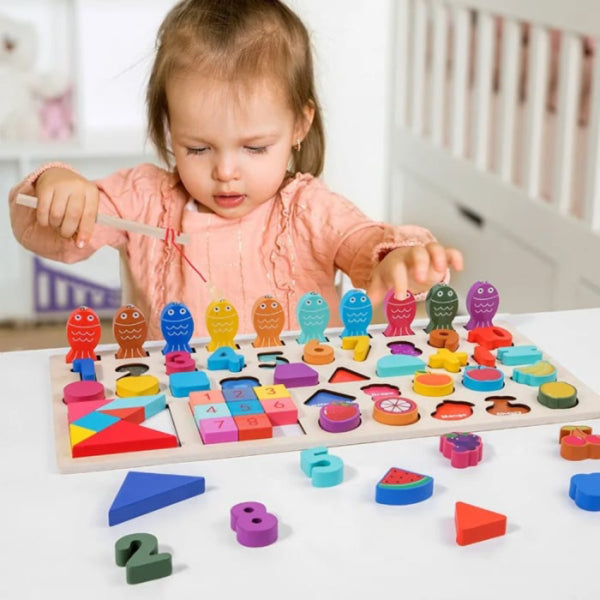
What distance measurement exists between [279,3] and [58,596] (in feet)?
2.69

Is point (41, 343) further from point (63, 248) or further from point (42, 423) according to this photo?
point (42, 423)

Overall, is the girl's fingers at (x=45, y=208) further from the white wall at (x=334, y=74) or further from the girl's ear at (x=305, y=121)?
the white wall at (x=334, y=74)

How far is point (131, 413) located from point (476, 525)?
0.24 meters

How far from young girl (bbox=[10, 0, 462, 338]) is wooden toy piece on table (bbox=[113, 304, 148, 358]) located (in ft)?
0.65

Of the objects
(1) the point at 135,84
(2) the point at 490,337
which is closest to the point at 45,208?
(2) the point at 490,337

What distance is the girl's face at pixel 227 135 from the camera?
104 centimetres

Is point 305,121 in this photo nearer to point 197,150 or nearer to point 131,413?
point 197,150

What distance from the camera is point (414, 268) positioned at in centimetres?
84

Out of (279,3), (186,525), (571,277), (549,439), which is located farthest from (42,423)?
(571,277)

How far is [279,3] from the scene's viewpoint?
1.12 m

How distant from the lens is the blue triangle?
53 cm

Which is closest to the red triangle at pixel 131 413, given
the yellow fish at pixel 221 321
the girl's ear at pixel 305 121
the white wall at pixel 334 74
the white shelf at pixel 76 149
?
the yellow fish at pixel 221 321

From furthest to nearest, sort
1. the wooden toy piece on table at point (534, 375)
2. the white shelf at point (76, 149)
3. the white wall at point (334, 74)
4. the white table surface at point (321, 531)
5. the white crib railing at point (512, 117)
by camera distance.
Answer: the white wall at point (334, 74)
the white shelf at point (76, 149)
the white crib railing at point (512, 117)
the wooden toy piece on table at point (534, 375)
the white table surface at point (321, 531)

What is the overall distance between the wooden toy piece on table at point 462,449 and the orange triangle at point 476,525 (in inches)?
2.4
